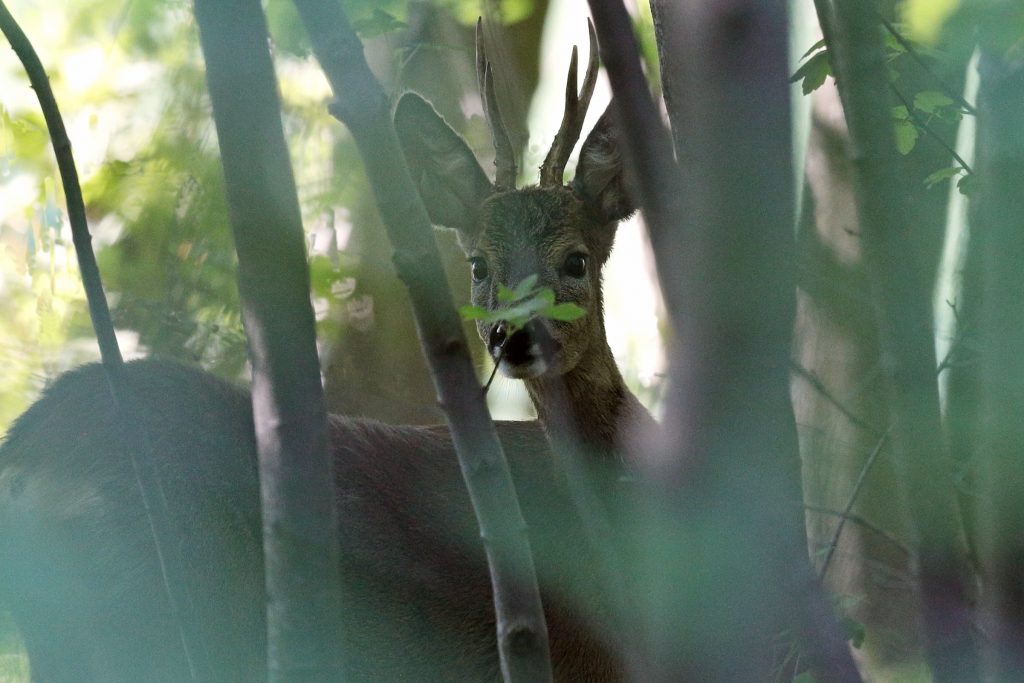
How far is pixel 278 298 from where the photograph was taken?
212 centimetres

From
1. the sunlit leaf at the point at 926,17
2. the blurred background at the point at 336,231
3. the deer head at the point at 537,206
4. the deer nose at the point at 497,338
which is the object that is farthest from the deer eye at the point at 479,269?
the sunlit leaf at the point at 926,17

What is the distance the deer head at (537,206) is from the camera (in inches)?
196

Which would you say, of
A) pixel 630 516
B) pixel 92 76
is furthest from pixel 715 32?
pixel 92 76

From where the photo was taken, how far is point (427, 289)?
2109mm

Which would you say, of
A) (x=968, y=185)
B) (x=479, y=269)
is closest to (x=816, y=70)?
(x=968, y=185)

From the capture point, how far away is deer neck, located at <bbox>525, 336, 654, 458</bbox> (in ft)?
16.4

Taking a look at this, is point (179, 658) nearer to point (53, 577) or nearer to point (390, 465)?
point (53, 577)

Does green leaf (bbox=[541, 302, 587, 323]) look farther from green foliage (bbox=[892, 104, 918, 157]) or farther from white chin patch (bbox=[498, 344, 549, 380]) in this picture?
white chin patch (bbox=[498, 344, 549, 380])

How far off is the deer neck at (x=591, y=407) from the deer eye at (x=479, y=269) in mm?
567

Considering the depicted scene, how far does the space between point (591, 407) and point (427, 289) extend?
120 inches

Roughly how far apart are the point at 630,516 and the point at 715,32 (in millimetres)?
2584

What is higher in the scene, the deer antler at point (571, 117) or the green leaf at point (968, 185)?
the deer antler at point (571, 117)

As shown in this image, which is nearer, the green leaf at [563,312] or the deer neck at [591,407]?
the green leaf at [563,312]

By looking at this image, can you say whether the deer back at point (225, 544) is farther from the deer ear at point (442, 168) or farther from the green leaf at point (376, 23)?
the green leaf at point (376, 23)
